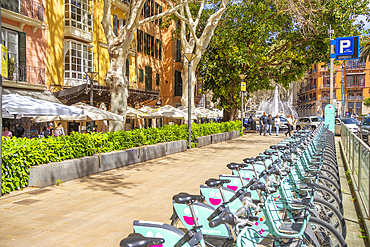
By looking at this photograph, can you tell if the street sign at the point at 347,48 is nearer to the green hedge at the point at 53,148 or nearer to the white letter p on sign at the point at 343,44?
the white letter p on sign at the point at 343,44

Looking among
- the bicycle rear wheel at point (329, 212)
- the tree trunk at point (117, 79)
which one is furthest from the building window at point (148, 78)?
the bicycle rear wheel at point (329, 212)

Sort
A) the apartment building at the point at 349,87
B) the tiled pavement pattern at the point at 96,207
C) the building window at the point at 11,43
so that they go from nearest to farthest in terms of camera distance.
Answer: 1. the tiled pavement pattern at the point at 96,207
2. the building window at the point at 11,43
3. the apartment building at the point at 349,87

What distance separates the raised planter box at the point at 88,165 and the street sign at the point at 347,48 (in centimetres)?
940

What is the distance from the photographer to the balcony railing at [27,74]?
18266mm

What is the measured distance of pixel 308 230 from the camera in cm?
327

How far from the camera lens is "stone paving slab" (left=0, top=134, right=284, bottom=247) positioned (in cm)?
504

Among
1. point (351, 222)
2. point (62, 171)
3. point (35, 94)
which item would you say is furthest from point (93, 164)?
point (35, 94)

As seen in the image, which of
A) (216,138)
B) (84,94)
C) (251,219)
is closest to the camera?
(251,219)

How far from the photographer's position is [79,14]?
75.4ft

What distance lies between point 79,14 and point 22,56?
18.6 feet

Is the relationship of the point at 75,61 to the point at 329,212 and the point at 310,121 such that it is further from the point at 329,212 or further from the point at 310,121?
the point at 310,121

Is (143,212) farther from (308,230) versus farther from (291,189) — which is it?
(308,230)

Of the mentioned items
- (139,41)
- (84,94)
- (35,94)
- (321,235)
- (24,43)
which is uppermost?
(139,41)

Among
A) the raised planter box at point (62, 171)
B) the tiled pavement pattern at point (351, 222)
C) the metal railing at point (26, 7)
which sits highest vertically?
the metal railing at point (26, 7)
